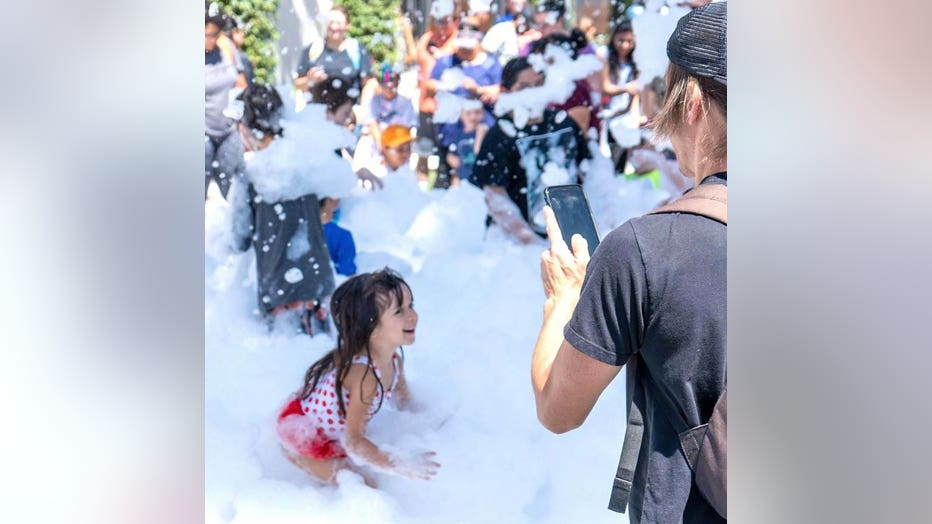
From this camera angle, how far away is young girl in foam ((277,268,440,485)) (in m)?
2.50

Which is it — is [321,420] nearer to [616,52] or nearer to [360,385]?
[360,385]

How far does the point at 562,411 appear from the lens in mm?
2057

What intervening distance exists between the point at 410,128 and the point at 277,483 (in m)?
0.96

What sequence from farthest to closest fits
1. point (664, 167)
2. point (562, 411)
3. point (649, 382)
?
point (664, 167) → point (562, 411) → point (649, 382)

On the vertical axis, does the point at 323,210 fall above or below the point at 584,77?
below

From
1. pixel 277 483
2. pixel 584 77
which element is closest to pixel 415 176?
pixel 584 77

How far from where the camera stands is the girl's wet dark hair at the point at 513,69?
247 centimetres

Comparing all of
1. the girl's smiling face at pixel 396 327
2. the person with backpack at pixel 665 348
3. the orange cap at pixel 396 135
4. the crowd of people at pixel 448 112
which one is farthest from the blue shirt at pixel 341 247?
the person with backpack at pixel 665 348

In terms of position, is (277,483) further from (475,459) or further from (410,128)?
(410,128)

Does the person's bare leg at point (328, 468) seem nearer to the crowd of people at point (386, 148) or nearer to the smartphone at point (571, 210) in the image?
the crowd of people at point (386, 148)

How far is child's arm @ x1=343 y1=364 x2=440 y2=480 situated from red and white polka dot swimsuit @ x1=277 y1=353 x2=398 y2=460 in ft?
0.05

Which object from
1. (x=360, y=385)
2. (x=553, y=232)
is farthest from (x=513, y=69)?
(x=360, y=385)

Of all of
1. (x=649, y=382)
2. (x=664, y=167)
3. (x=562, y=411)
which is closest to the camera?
(x=649, y=382)

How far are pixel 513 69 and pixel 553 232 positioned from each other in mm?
416
